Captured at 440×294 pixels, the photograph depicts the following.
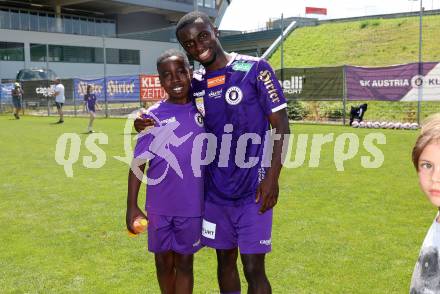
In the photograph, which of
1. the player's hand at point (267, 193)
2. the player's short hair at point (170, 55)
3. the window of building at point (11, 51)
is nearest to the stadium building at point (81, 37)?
the window of building at point (11, 51)

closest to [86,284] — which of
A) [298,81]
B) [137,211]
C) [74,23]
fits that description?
[137,211]

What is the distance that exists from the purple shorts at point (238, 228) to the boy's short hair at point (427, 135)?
1.56 metres

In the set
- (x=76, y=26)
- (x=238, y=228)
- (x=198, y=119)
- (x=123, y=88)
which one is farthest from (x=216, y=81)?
(x=76, y=26)

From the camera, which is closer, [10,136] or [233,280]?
[233,280]

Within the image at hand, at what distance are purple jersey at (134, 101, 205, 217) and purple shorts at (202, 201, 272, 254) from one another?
14 centimetres

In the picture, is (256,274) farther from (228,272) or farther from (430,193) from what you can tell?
(430,193)

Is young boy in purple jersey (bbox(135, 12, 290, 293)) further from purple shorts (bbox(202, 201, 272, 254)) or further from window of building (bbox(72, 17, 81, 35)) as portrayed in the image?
window of building (bbox(72, 17, 81, 35))

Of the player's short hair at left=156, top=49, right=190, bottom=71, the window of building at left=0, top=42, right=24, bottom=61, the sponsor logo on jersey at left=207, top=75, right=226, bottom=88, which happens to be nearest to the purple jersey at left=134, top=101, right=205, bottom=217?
the sponsor logo on jersey at left=207, top=75, right=226, bottom=88

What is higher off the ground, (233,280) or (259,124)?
(259,124)

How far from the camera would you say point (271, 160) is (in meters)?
3.28

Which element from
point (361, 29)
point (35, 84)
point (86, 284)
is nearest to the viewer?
point (86, 284)

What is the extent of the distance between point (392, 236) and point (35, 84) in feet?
97.9

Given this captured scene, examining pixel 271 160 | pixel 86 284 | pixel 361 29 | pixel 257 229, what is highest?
pixel 361 29

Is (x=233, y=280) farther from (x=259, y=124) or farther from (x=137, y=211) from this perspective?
(x=259, y=124)
